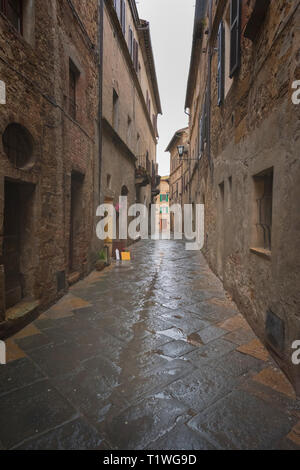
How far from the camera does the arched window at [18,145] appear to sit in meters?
3.66

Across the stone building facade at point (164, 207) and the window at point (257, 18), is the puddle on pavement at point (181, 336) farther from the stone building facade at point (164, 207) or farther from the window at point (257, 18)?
the stone building facade at point (164, 207)

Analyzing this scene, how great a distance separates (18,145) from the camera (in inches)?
153

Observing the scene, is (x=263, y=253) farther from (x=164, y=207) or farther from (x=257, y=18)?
(x=164, y=207)

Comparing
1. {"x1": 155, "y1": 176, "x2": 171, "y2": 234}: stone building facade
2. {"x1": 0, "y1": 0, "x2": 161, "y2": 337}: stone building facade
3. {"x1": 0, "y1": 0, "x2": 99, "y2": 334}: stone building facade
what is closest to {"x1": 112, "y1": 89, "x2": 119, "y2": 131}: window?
{"x1": 0, "y1": 0, "x2": 161, "y2": 337}: stone building facade

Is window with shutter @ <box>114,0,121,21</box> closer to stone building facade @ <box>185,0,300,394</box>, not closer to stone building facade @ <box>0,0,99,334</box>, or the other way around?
stone building facade @ <box>0,0,99,334</box>

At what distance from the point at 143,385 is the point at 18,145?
3536 mm

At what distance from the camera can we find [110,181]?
920 centimetres

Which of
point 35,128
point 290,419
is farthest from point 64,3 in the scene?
point 290,419

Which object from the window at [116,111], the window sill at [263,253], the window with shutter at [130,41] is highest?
the window with shutter at [130,41]

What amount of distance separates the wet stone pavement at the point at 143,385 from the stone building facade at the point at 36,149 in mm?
775

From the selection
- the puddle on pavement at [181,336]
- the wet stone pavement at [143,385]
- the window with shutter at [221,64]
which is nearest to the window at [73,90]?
the window with shutter at [221,64]

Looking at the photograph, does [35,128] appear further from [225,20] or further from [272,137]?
[225,20]

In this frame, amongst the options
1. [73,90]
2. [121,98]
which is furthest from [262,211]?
[121,98]

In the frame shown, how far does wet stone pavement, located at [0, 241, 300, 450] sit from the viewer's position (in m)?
1.83
